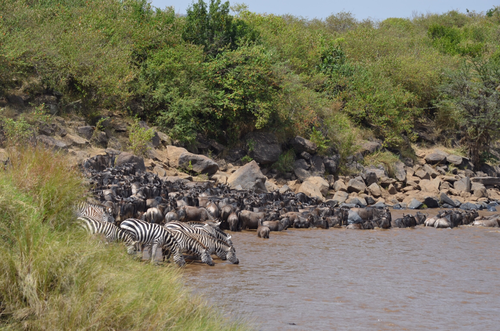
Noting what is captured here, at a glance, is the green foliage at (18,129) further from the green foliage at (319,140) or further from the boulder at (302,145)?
the green foliage at (319,140)

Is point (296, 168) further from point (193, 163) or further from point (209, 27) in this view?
point (209, 27)

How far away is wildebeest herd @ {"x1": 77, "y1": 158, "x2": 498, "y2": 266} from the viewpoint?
8.82 m

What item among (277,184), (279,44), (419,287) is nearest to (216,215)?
(419,287)

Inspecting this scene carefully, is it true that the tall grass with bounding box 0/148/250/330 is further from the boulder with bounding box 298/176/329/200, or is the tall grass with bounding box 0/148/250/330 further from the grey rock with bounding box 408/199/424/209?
the grey rock with bounding box 408/199/424/209

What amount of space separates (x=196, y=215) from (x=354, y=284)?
20.1 ft

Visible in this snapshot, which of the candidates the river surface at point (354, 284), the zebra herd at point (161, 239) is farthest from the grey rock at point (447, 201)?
the zebra herd at point (161, 239)

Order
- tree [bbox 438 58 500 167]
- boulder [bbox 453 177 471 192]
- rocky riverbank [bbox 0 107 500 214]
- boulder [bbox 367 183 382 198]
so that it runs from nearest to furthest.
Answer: rocky riverbank [bbox 0 107 500 214], boulder [bbox 367 183 382 198], boulder [bbox 453 177 471 192], tree [bbox 438 58 500 167]

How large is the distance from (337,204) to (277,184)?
13.6 feet

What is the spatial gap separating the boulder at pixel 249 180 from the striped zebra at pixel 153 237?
11088 millimetres

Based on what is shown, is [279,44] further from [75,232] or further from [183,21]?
[75,232]

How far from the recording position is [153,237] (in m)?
8.68

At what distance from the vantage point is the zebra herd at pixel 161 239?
8103mm

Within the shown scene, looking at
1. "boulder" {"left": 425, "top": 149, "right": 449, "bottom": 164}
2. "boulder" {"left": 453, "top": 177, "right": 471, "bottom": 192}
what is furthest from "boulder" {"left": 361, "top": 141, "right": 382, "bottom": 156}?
"boulder" {"left": 453, "top": 177, "right": 471, "bottom": 192}

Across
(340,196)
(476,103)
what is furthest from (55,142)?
(476,103)
